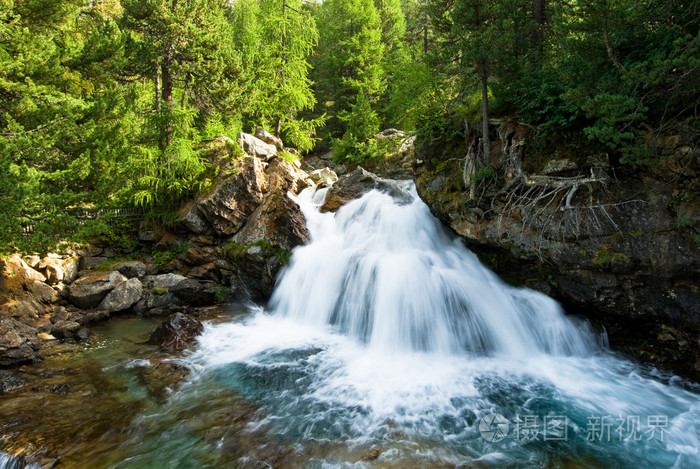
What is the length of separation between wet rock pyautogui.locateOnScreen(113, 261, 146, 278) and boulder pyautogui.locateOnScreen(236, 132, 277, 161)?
6.74 metres

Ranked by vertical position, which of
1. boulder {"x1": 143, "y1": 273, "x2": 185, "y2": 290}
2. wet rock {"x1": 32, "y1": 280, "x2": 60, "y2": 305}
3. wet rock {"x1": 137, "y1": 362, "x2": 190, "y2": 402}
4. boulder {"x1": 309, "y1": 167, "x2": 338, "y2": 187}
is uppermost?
boulder {"x1": 309, "y1": 167, "x2": 338, "y2": 187}

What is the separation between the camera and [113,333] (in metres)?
9.77

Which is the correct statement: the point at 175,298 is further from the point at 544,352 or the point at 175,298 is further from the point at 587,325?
the point at 587,325

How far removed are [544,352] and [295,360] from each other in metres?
6.27

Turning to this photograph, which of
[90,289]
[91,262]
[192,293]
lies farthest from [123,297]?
[91,262]

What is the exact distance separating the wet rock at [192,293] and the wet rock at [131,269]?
1.60 m

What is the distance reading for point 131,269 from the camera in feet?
41.0

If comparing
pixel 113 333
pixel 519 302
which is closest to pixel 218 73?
pixel 113 333

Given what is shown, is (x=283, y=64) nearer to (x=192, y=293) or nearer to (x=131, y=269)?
(x=131, y=269)

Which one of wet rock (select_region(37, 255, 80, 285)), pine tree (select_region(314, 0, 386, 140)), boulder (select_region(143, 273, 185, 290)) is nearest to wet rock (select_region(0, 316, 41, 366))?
wet rock (select_region(37, 255, 80, 285))

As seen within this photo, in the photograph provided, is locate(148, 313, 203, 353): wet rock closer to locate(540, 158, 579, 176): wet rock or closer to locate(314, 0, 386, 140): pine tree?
locate(540, 158, 579, 176): wet rock

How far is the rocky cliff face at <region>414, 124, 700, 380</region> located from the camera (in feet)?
22.3

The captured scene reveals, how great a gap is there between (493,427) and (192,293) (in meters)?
10.5

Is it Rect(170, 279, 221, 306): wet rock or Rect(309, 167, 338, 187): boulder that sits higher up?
Rect(309, 167, 338, 187): boulder
